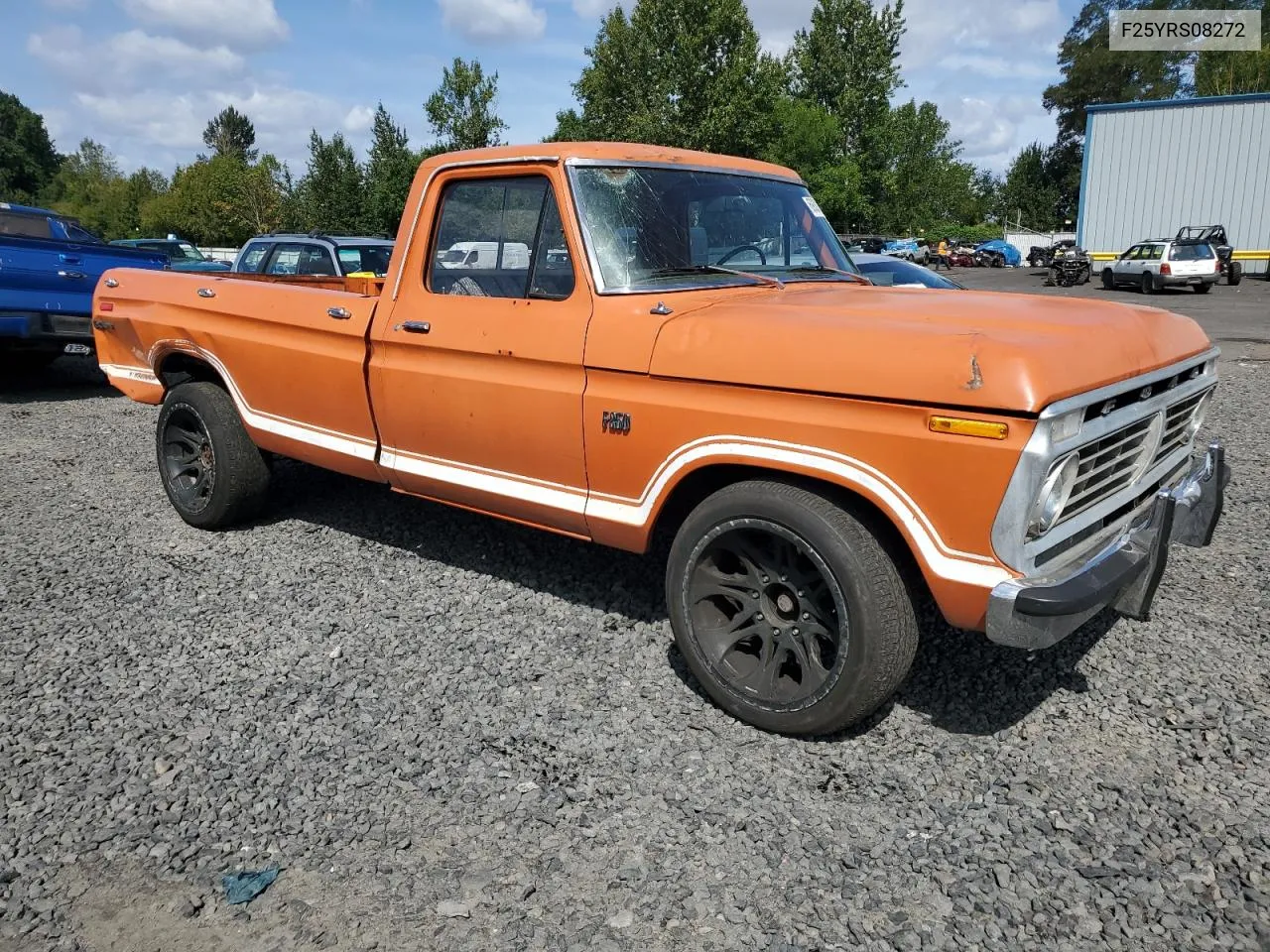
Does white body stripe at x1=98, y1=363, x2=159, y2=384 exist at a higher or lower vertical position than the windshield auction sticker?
lower

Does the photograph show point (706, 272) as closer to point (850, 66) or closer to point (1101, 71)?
point (850, 66)

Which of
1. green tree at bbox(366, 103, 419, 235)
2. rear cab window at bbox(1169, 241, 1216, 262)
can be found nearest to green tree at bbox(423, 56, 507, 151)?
green tree at bbox(366, 103, 419, 235)

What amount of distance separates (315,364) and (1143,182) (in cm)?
3464

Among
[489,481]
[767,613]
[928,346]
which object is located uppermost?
[928,346]

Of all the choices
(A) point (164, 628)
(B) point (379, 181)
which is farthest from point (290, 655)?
(B) point (379, 181)

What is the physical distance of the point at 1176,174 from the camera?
31516mm

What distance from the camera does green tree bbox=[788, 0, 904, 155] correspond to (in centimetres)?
5731

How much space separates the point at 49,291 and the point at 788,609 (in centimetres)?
893

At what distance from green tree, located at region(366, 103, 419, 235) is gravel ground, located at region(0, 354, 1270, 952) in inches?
1395

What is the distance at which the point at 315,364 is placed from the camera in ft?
14.8

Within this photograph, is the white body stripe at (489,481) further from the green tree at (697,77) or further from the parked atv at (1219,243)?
the green tree at (697,77)

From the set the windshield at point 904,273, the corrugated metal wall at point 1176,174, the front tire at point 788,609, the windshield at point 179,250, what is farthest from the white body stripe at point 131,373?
the corrugated metal wall at point 1176,174

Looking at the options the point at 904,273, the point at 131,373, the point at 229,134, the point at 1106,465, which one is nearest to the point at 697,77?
the point at 904,273

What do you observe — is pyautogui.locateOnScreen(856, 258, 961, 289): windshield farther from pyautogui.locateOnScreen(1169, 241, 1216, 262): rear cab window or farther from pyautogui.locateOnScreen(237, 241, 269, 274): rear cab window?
pyautogui.locateOnScreen(1169, 241, 1216, 262): rear cab window
